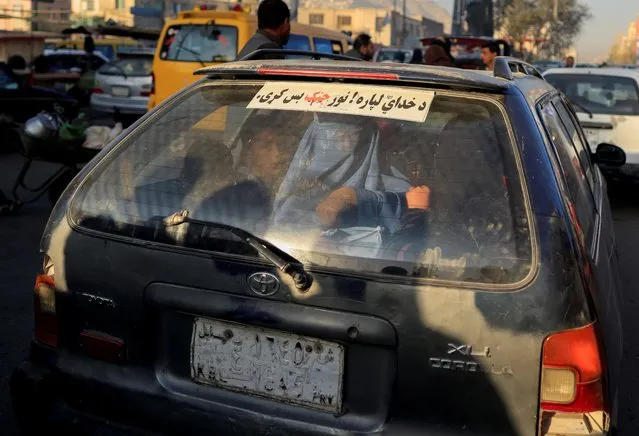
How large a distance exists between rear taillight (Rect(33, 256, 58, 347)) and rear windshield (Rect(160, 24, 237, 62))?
863 cm

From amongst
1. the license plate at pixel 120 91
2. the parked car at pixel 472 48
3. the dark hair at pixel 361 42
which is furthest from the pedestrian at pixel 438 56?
the license plate at pixel 120 91

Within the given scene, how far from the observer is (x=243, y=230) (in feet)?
8.29

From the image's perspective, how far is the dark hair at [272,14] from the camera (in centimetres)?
631

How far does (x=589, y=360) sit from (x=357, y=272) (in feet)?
2.21

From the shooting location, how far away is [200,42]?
11.5 metres

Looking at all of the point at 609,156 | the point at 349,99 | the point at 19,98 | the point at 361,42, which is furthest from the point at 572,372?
the point at 19,98

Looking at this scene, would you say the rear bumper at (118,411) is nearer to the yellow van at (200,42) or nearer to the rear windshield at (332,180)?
the rear windshield at (332,180)

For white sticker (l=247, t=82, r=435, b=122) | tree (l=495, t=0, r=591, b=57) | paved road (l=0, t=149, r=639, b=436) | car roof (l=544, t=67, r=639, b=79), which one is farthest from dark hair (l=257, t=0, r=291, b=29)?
tree (l=495, t=0, r=591, b=57)

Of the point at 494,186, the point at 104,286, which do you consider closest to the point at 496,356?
the point at 494,186

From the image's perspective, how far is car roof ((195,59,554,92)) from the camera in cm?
262

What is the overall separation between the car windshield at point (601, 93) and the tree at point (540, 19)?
52.2m

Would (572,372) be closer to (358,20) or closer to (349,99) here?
(349,99)

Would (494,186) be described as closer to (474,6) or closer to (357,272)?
(357,272)

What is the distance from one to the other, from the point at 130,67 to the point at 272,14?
11.0 m
